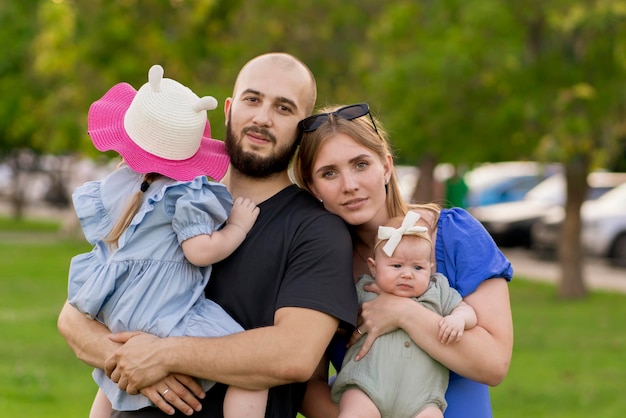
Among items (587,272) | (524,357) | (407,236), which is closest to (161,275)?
(407,236)

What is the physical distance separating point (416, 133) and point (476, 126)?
2.67 ft

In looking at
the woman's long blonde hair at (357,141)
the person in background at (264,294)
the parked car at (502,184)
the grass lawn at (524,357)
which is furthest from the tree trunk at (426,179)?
the person in background at (264,294)

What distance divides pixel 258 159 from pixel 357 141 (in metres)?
0.38

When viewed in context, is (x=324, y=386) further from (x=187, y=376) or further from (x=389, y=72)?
(x=389, y=72)

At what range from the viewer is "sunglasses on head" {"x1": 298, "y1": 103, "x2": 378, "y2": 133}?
404 centimetres

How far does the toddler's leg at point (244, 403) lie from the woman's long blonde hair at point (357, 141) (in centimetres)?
84

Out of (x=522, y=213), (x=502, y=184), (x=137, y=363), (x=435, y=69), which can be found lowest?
(x=522, y=213)

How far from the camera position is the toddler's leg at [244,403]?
374cm

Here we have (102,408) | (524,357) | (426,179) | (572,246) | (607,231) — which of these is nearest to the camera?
(102,408)

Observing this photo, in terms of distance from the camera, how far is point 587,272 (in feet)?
66.9

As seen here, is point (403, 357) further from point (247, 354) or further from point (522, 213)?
point (522, 213)

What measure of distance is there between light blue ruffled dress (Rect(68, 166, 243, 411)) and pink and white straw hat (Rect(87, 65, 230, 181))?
0.28ft

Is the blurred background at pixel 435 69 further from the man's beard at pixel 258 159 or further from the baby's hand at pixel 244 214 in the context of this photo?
the baby's hand at pixel 244 214

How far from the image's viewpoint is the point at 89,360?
13.1ft
